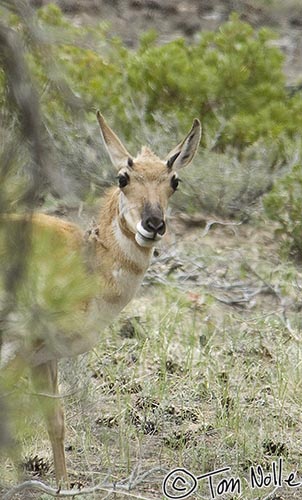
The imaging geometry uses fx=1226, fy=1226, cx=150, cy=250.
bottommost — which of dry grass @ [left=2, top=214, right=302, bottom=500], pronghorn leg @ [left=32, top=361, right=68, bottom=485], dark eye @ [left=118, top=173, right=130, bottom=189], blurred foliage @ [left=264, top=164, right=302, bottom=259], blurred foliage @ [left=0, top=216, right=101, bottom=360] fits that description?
blurred foliage @ [left=264, top=164, right=302, bottom=259]

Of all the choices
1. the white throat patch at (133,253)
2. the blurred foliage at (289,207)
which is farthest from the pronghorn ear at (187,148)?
the blurred foliage at (289,207)

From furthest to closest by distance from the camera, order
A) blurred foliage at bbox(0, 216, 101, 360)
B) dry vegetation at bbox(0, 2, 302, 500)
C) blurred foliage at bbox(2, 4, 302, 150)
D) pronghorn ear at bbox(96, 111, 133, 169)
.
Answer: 1. blurred foliage at bbox(2, 4, 302, 150)
2. pronghorn ear at bbox(96, 111, 133, 169)
3. dry vegetation at bbox(0, 2, 302, 500)
4. blurred foliage at bbox(0, 216, 101, 360)

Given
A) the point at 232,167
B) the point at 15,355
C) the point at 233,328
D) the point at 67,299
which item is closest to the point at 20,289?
the point at 67,299

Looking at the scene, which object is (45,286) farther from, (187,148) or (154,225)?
(187,148)

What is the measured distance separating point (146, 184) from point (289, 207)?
313cm

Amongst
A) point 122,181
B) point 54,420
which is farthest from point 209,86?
point 54,420

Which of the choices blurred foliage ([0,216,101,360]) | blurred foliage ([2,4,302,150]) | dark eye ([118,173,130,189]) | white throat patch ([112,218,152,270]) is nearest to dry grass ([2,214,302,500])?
white throat patch ([112,218,152,270])

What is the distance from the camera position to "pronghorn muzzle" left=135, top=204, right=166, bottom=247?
5.49 meters

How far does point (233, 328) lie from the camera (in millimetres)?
7160

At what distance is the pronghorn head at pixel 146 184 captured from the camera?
5.53m

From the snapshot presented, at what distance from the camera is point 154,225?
549 cm

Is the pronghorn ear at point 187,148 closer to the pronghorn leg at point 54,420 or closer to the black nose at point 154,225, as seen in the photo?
the black nose at point 154,225

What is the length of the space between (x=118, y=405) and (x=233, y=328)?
1.28 m

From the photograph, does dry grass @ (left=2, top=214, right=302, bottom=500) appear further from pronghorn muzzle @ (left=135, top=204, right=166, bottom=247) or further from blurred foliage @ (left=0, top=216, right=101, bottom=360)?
blurred foliage @ (left=0, top=216, right=101, bottom=360)
